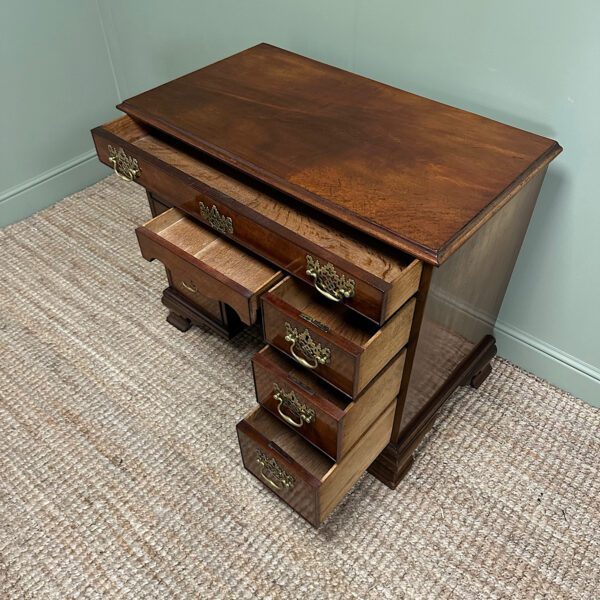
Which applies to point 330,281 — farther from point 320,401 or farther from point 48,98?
point 48,98

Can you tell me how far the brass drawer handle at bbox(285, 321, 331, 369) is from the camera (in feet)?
2.54

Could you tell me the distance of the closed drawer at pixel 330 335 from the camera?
745 mm

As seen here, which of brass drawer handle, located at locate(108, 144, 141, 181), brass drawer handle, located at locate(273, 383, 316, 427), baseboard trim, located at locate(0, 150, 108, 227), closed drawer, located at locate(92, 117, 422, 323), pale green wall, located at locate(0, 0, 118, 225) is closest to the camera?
closed drawer, located at locate(92, 117, 422, 323)

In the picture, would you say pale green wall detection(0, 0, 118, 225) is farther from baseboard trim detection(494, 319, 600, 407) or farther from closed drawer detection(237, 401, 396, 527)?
baseboard trim detection(494, 319, 600, 407)

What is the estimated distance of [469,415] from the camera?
116cm

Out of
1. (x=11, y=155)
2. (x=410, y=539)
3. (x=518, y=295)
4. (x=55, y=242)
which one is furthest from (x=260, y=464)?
(x=11, y=155)

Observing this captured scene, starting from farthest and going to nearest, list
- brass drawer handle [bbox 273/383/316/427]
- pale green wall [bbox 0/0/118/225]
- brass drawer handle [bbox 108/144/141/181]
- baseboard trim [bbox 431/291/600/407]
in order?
1. pale green wall [bbox 0/0/118/225]
2. baseboard trim [bbox 431/291/600/407]
3. brass drawer handle [bbox 108/144/141/181]
4. brass drawer handle [bbox 273/383/316/427]

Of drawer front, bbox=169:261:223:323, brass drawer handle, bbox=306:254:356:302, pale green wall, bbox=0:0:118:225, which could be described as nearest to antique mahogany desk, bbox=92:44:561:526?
brass drawer handle, bbox=306:254:356:302

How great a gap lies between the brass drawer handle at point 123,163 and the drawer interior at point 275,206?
0.08 feet

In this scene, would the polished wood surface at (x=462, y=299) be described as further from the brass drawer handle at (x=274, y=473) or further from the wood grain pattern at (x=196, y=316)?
the wood grain pattern at (x=196, y=316)

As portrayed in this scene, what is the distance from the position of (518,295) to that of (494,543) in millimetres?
464

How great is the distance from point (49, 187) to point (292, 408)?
3.77 ft

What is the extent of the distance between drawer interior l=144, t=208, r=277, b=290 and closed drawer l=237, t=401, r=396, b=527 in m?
0.22

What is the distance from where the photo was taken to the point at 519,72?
93 cm
